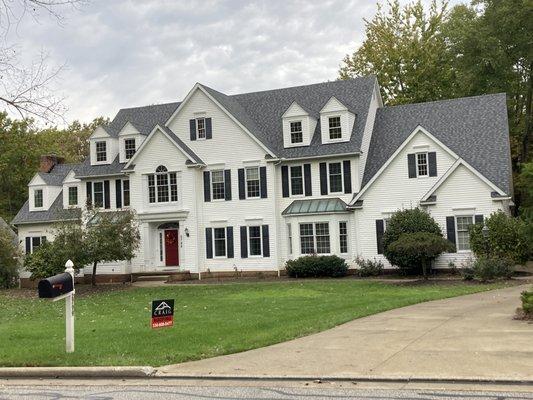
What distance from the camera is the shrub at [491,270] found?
82.7 ft

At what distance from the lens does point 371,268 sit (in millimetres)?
30625

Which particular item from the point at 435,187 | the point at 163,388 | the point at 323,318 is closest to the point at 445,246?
the point at 435,187

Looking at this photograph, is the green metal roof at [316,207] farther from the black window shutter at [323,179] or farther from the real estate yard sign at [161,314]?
the real estate yard sign at [161,314]

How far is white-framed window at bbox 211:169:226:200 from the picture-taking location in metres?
34.2

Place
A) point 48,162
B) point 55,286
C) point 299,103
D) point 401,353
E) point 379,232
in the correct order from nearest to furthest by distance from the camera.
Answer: point 401,353 → point 55,286 → point 379,232 → point 299,103 → point 48,162

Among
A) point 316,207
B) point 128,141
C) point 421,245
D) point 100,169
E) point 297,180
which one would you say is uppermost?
point 128,141

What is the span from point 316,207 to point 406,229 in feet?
17.0

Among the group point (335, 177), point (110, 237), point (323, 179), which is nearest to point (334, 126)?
point (335, 177)

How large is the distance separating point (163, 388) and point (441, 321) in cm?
703

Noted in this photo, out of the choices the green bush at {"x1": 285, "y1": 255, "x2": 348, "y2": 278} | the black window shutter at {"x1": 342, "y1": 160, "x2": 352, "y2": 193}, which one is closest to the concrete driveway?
the green bush at {"x1": 285, "y1": 255, "x2": 348, "y2": 278}

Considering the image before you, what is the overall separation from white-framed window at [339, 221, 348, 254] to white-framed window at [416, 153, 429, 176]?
4.38 metres

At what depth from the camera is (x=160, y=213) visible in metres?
34.0

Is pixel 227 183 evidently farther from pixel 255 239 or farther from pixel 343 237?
pixel 343 237

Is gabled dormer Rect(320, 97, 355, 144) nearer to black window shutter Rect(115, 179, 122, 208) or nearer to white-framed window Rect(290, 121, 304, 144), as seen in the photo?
white-framed window Rect(290, 121, 304, 144)
